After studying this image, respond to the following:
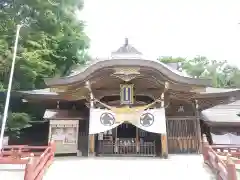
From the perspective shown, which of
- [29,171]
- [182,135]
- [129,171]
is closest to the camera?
[29,171]

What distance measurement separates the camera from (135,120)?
10.7m

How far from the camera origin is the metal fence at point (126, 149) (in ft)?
36.9

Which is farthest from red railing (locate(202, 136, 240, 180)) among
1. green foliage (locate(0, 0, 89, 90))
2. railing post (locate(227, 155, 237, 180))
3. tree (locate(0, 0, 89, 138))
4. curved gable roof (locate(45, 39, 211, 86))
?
green foliage (locate(0, 0, 89, 90))

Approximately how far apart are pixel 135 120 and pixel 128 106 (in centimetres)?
75

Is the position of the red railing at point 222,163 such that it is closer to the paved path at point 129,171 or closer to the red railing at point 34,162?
the paved path at point 129,171

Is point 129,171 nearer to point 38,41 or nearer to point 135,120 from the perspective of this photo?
point 135,120

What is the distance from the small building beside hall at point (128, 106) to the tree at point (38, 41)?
2118 mm

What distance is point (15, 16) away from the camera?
1580cm

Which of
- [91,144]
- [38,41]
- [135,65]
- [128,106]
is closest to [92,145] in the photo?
[91,144]

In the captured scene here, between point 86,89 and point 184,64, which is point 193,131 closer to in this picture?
point 86,89

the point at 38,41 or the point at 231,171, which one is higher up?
the point at 38,41

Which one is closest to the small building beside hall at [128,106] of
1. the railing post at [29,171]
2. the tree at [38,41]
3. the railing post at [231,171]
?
the tree at [38,41]

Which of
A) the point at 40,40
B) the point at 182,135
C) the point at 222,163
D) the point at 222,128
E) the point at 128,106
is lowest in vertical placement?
the point at 222,163

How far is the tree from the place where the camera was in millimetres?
13409
